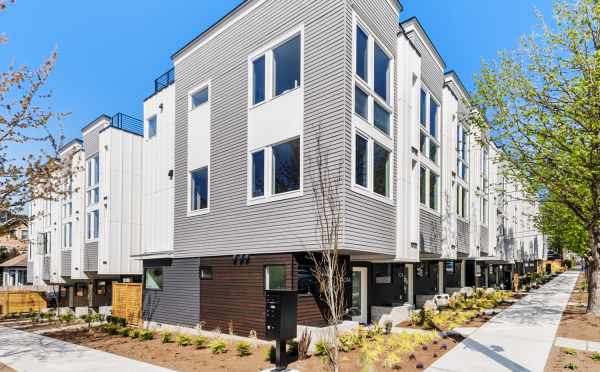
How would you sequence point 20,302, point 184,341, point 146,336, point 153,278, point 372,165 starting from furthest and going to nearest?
point 20,302 < point 153,278 < point 146,336 < point 184,341 < point 372,165

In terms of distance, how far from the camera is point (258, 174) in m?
13.7

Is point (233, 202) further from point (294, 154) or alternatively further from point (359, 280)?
point (359, 280)

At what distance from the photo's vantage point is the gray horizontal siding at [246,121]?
38.7 ft

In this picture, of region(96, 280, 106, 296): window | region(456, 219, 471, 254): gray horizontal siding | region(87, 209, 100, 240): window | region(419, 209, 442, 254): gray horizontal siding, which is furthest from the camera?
region(96, 280, 106, 296): window

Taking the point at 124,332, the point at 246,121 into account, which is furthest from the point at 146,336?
the point at 246,121

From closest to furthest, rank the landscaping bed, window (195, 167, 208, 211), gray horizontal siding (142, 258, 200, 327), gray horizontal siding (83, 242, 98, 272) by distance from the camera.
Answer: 1. the landscaping bed
2. gray horizontal siding (142, 258, 200, 327)
3. window (195, 167, 208, 211)
4. gray horizontal siding (83, 242, 98, 272)

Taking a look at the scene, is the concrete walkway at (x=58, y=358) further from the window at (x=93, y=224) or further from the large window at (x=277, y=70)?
the large window at (x=277, y=70)

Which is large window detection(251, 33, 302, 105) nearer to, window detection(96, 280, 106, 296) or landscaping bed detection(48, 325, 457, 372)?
landscaping bed detection(48, 325, 457, 372)

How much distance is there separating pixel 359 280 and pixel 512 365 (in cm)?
707

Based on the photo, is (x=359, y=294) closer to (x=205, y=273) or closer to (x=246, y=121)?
(x=205, y=273)

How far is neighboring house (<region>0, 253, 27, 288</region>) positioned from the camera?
42.7m

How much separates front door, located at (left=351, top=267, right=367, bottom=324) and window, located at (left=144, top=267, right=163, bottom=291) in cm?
789

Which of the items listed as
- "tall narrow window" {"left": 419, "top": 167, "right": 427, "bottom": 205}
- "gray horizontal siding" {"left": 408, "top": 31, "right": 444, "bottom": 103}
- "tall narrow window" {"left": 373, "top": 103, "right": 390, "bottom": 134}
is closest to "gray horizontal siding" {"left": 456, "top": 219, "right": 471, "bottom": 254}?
"tall narrow window" {"left": 419, "top": 167, "right": 427, "bottom": 205}

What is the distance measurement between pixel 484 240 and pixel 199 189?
61.7 ft
